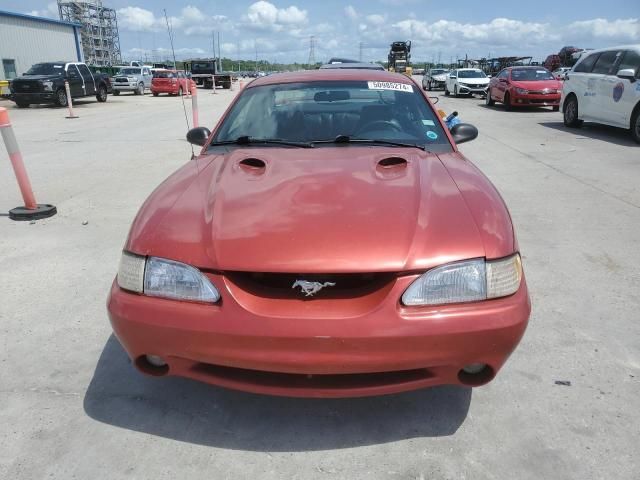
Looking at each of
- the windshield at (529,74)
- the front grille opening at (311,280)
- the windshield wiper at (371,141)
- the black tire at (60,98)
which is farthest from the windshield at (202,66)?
the front grille opening at (311,280)

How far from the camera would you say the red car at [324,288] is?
1.82 metres

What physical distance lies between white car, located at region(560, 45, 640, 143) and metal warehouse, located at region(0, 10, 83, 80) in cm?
3195

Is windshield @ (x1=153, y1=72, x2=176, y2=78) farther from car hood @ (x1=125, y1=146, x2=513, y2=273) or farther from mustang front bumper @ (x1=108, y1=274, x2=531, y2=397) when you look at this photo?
mustang front bumper @ (x1=108, y1=274, x2=531, y2=397)

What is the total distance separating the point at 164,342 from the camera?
194 centimetres

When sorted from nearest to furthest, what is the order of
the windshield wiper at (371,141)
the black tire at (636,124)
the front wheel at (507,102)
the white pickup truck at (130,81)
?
the windshield wiper at (371,141)
the black tire at (636,124)
the front wheel at (507,102)
the white pickup truck at (130,81)

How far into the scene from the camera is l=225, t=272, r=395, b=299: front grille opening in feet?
6.21

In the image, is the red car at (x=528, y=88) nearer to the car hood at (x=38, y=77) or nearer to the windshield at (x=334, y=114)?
the windshield at (x=334, y=114)

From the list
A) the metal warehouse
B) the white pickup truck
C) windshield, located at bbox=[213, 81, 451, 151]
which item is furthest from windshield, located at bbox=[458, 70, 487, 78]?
the metal warehouse

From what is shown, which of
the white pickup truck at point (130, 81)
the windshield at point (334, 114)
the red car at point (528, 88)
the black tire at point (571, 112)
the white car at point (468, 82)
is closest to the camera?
the windshield at point (334, 114)

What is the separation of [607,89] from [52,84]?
19501 millimetres

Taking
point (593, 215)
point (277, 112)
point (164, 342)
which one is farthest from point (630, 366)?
point (593, 215)

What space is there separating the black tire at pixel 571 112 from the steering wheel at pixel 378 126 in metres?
10.5

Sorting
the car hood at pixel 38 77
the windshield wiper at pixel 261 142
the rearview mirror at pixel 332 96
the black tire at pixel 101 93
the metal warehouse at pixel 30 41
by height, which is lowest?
the black tire at pixel 101 93

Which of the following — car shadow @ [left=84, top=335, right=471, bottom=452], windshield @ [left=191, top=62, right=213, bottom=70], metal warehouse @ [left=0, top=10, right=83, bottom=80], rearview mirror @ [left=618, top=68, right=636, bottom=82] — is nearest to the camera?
car shadow @ [left=84, top=335, right=471, bottom=452]
